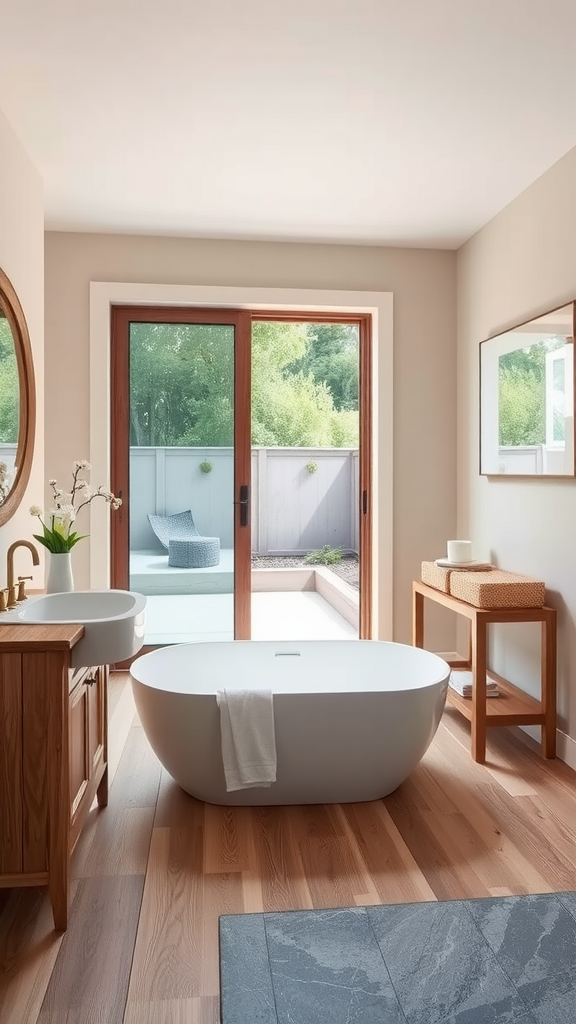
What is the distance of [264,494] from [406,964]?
10.1 ft

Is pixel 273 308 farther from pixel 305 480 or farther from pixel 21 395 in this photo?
pixel 21 395

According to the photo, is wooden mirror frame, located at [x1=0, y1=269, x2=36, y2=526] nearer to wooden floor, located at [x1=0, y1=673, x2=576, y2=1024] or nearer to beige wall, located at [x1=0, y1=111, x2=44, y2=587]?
beige wall, located at [x1=0, y1=111, x2=44, y2=587]

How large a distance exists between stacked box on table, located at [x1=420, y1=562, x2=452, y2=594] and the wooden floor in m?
0.87

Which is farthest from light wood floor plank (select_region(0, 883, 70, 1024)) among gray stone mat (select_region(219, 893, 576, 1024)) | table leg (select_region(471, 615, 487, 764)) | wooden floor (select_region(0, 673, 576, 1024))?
table leg (select_region(471, 615, 487, 764))

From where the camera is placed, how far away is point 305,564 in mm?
4680

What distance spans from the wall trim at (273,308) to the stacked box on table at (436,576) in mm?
500

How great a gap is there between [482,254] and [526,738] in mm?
2603

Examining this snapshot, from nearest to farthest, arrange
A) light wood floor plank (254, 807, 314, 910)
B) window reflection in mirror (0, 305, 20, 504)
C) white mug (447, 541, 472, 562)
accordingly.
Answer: light wood floor plank (254, 807, 314, 910) → window reflection in mirror (0, 305, 20, 504) → white mug (447, 541, 472, 562)

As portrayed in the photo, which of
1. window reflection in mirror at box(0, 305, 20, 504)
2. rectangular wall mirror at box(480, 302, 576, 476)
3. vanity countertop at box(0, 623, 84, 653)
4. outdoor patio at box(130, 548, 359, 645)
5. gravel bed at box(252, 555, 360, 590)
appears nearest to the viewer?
vanity countertop at box(0, 623, 84, 653)

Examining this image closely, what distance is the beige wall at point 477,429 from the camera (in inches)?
124

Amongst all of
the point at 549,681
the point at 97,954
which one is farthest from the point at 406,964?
the point at 549,681

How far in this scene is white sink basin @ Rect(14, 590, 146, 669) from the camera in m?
2.11

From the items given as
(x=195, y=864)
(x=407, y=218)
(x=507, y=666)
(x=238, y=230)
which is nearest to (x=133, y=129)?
(x=238, y=230)

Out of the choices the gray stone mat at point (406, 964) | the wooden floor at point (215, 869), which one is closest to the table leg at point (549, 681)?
the wooden floor at point (215, 869)
